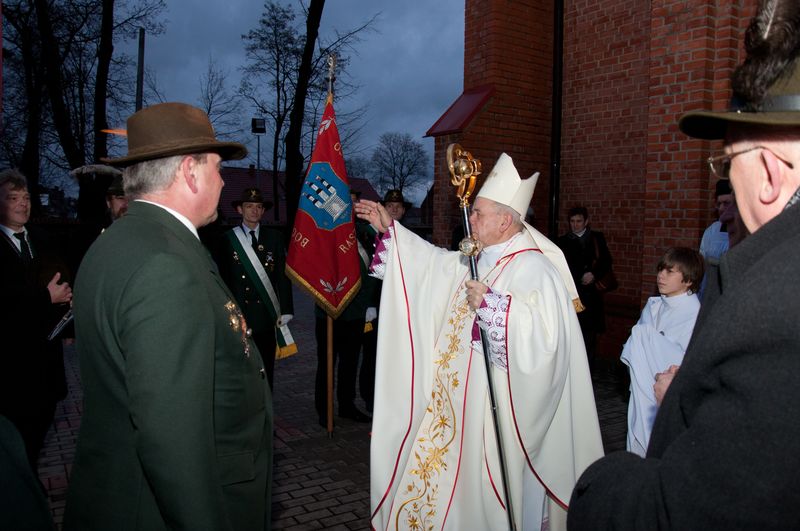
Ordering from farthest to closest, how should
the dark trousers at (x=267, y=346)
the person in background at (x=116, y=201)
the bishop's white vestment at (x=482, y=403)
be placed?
1. the dark trousers at (x=267, y=346)
2. the person in background at (x=116, y=201)
3. the bishop's white vestment at (x=482, y=403)

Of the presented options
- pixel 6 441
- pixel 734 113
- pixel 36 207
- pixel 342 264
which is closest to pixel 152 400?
pixel 6 441

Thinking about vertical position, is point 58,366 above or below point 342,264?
below

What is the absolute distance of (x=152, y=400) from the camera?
5.68ft

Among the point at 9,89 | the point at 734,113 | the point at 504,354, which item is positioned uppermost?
the point at 9,89

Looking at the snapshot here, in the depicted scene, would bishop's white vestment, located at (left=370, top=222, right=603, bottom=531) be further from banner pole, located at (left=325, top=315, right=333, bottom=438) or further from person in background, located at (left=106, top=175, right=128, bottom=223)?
person in background, located at (left=106, top=175, right=128, bottom=223)

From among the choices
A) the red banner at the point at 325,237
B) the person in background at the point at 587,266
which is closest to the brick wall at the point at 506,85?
the person in background at the point at 587,266

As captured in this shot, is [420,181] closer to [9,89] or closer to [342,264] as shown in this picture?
[9,89]

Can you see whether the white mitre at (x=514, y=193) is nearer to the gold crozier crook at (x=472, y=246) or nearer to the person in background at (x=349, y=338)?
the gold crozier crook at (x=472, y=246)

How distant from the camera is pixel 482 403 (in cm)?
329

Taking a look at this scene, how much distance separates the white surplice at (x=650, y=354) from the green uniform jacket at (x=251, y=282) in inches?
129

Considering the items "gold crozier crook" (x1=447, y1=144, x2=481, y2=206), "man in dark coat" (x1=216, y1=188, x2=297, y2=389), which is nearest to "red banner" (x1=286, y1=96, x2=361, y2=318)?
"man in dark coat" (x1=216, y1=188, x2=297, y2=389)

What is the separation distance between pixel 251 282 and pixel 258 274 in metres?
0.10

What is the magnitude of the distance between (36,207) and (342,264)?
16069mm

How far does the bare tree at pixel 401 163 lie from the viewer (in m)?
44.3
